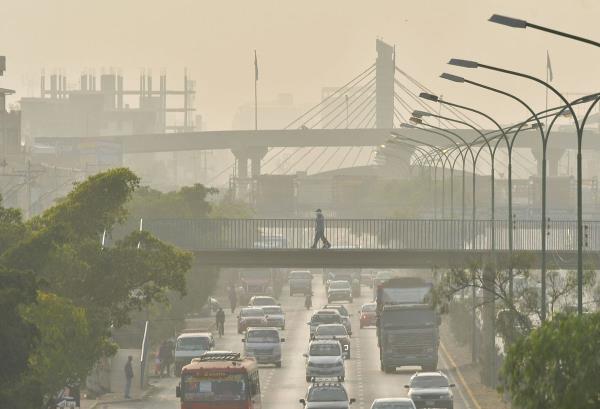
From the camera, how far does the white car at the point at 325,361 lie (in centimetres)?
8988

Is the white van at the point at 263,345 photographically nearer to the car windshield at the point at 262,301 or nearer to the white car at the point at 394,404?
the white car at the point at 394,404

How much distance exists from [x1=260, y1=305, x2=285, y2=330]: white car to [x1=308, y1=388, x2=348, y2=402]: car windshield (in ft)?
173

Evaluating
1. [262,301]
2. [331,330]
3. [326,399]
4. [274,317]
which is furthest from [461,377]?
[262,301]

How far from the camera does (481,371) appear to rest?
88938 millimetres

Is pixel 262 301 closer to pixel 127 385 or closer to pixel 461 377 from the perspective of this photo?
pixel 461 377

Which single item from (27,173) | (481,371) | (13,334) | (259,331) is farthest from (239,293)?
(13,334)

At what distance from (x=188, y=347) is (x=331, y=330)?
1241 centimetres

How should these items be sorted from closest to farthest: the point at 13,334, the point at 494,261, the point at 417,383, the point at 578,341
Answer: the point at 578,341, the point at 13,334, the point at 417,383, the point at 494,261

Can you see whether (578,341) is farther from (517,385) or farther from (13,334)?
(13,334)

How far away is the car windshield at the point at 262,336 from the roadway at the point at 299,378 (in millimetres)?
1472

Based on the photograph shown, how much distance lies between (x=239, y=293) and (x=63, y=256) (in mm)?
98379

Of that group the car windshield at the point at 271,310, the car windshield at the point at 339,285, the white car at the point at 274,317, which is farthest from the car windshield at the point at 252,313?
the car windshield at the point at 339,285

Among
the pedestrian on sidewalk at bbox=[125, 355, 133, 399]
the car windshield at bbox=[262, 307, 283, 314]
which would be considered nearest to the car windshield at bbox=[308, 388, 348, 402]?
the pedestrian on sidewalk at bbox=[125, 355, 133, 399]

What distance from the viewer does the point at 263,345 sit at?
101m
